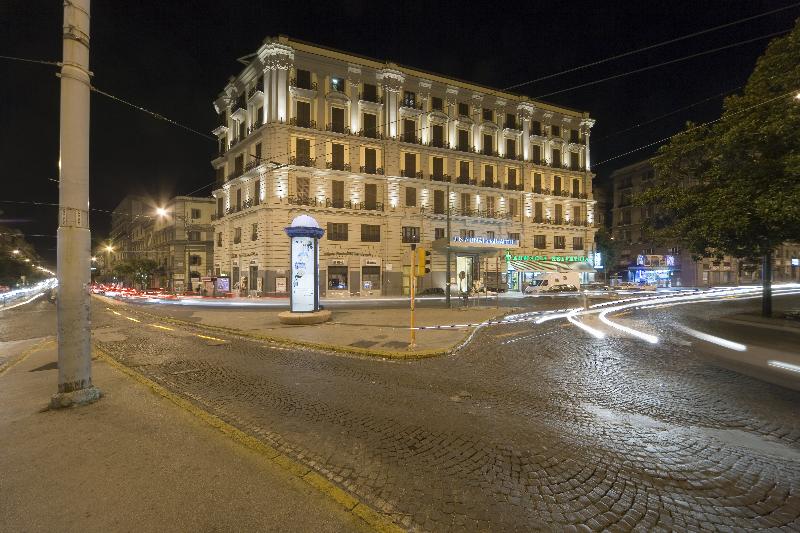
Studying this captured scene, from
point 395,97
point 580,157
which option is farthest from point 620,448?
point 580,157

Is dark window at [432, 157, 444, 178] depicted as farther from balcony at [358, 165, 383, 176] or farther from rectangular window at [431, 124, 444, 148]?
balcony at [358, 165, 383, 176]

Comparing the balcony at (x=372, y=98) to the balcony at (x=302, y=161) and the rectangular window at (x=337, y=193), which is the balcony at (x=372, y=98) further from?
the rectangular window at (x=337, y=193)

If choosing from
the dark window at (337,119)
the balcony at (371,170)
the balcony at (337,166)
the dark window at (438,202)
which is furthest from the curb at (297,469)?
the dark window at (438,202)

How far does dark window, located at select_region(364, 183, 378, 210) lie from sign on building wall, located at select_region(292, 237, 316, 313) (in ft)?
69.3

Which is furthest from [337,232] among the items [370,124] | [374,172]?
[370,124]

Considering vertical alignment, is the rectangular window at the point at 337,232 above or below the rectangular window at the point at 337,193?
below

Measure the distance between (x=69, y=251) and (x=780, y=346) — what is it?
16.9 metres

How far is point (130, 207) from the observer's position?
89438 millimetres

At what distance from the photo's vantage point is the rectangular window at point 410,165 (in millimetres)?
38500

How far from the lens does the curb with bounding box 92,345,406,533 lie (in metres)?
3.10

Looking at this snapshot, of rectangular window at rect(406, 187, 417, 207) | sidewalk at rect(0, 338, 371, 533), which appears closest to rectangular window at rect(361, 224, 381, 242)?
rectangular window at rect(406, 187, 417, 207)

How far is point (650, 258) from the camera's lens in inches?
2254

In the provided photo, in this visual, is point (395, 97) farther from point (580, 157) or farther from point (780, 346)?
point (780, 346)

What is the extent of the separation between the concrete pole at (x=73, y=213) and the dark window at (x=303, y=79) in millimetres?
31670
